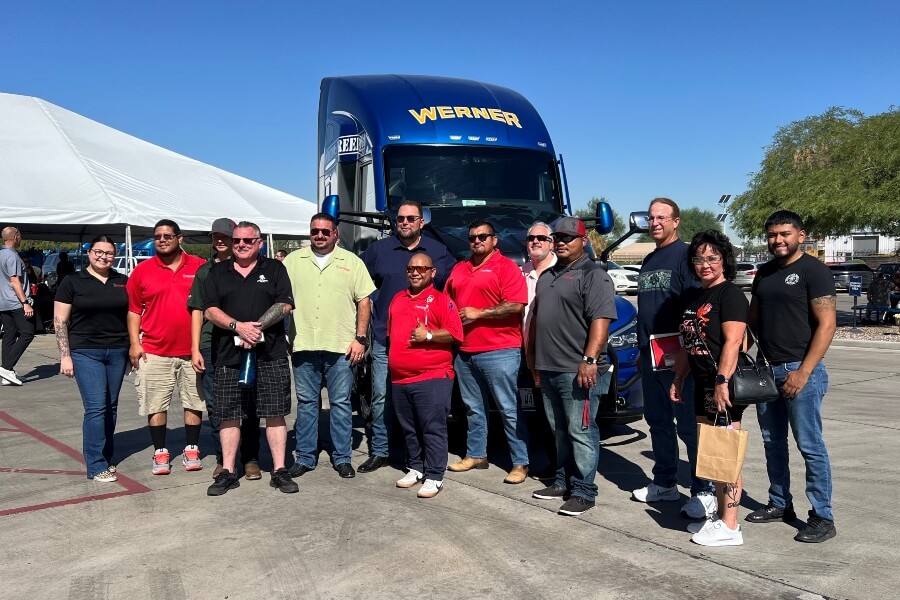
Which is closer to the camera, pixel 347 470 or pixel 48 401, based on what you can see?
pixel 347 470

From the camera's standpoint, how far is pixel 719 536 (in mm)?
4621

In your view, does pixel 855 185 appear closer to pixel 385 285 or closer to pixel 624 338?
pixel 624 338

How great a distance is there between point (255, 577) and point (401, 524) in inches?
43.7

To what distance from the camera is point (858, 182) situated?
59.2 feet

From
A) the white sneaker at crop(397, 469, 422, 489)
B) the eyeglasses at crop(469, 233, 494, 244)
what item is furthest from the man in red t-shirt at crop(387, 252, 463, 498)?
the eyeglasses at crop(469, 233, 494, 244)

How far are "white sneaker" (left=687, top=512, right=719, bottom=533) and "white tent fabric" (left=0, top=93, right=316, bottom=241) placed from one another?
15.6m

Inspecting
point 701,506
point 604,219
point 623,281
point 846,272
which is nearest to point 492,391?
point 701,506

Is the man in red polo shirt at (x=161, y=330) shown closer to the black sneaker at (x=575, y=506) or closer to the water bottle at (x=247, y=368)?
the water bottle at (x=247, y=368)

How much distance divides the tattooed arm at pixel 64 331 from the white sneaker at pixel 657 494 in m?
4.24

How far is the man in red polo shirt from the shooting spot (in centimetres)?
632

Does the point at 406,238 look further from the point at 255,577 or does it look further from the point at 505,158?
the point at 255,577

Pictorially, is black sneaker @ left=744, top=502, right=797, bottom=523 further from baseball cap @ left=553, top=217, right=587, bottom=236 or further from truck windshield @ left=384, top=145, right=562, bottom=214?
truck windshield @ left=384, top=145, right=562, bottom=214

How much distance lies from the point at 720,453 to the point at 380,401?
2906 mm

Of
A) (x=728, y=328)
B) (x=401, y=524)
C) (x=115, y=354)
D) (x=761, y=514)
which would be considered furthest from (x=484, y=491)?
(x=115, y=354)
